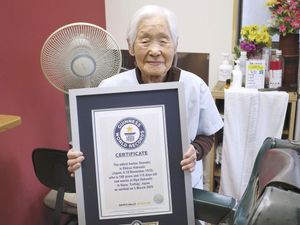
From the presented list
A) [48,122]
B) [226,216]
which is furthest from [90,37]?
[226,216]

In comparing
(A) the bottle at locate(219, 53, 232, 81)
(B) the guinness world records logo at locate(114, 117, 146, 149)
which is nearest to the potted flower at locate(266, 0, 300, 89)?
(A) the bottle at locate(219, 53, 232, 81)

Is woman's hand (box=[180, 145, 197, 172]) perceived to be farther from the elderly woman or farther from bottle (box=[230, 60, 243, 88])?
bottle (box=[230, 60, 243, 88])

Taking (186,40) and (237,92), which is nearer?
(237,92)

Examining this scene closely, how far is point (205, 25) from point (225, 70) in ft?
1.34

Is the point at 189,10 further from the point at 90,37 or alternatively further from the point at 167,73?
the point at 167,73

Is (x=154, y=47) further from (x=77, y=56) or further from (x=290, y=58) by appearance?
(x=290, y=58)

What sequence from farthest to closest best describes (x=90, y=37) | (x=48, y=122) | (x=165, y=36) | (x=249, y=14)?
1. (x=249, y=14)
2. (x=48, y=122)
3. (x=90, y=37)
4. (x=165, y=36)

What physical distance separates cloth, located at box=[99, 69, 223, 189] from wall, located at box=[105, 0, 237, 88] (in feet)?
4.15

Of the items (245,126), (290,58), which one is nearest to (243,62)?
(290,58)

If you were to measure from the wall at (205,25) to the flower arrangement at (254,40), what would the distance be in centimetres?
35

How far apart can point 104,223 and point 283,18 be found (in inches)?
66.3

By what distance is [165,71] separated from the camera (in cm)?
123

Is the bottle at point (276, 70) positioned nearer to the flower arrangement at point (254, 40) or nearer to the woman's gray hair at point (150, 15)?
the flower arrangement at point (254, 40)

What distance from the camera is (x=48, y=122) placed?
2.00m
